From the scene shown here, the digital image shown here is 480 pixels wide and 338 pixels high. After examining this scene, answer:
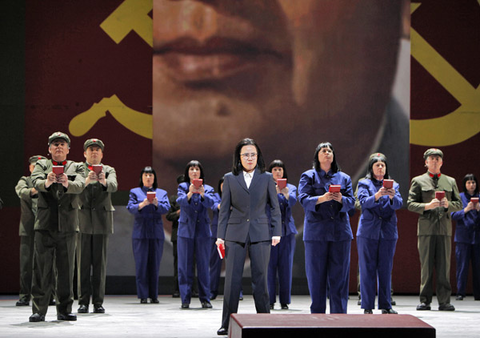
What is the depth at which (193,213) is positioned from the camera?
864cm

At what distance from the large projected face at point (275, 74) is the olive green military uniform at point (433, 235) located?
228 cm

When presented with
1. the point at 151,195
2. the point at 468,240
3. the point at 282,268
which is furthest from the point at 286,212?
the point at 468,240

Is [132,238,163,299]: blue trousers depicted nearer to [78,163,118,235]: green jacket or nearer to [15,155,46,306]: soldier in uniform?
[78,163,118,235]: green jacket

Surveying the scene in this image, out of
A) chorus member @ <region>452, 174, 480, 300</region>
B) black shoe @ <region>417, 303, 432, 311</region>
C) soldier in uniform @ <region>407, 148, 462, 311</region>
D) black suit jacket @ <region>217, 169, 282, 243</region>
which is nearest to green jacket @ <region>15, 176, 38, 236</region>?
black suit jacket @ <region>217, 169, 282, 243</region>

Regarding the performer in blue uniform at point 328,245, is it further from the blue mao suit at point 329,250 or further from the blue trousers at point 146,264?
the blue trousers at point 146,264

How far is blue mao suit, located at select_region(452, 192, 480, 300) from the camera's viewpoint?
10.2m

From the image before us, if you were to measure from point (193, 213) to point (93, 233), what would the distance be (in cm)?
129

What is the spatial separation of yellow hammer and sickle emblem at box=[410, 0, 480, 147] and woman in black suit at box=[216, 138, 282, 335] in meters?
5.43

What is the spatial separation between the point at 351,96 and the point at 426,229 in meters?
3.00

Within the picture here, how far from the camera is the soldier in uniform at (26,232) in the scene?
29.2 feet

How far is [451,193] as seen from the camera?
8.43 metres

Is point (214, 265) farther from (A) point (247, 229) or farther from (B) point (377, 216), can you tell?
(A) point (247, 229)

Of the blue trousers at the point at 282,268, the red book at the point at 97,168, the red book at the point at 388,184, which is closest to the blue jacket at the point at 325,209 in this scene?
the red book at the point at 388,184

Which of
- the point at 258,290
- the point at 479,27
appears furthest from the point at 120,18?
the point at 258,290
